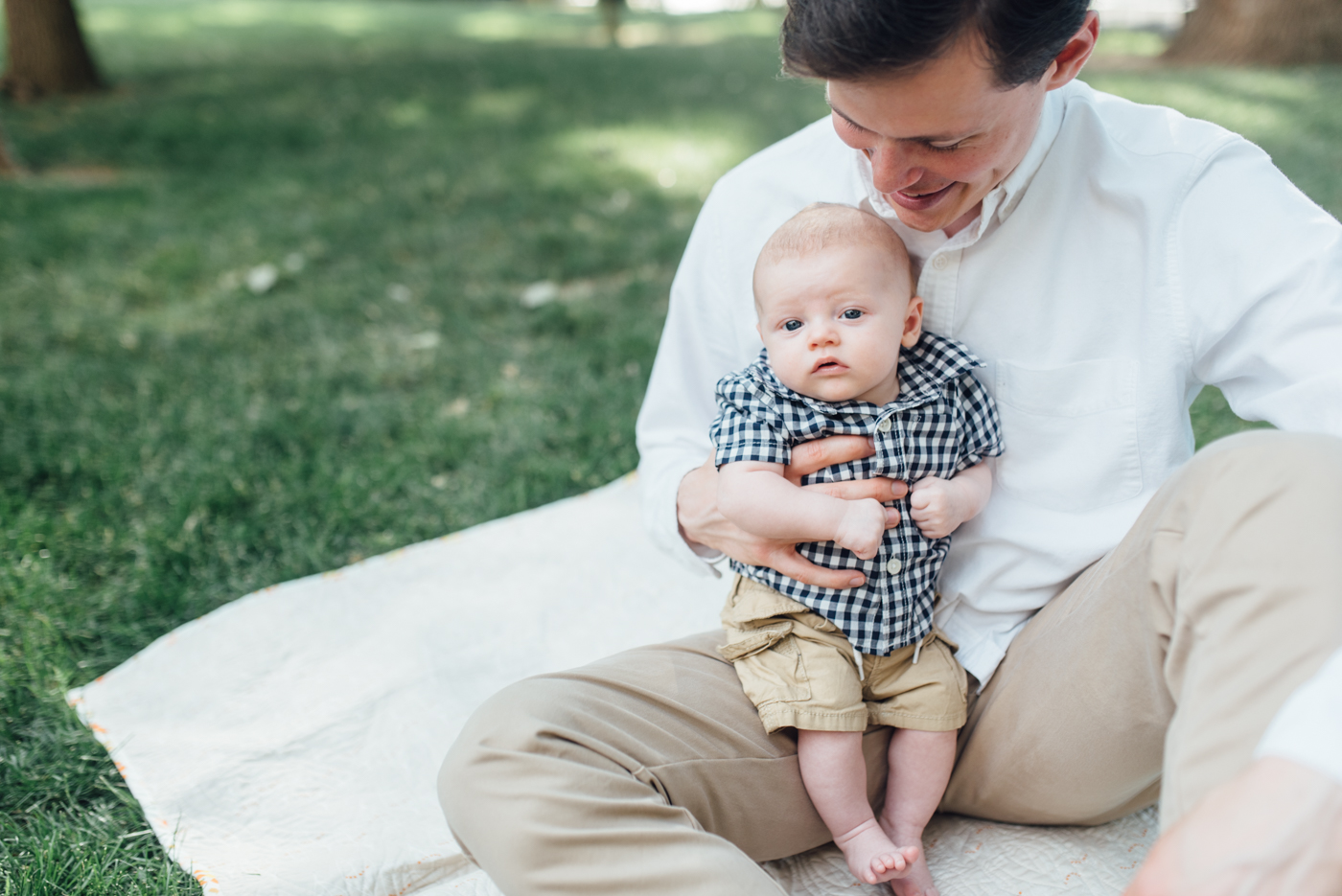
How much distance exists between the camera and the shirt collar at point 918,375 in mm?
1547

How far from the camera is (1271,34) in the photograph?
23.7ft

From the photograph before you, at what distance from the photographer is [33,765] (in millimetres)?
1901

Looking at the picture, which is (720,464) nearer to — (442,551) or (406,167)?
(442,551)

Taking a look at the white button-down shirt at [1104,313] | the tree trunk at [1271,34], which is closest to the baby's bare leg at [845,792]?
the white button-down shirt at [1104,313]

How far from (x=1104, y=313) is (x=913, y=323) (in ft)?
0.92

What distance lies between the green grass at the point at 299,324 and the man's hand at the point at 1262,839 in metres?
1.54

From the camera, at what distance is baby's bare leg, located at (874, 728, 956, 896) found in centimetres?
157

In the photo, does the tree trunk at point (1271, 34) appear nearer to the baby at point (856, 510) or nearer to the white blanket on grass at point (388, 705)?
the white blanket on grass at point (388, 705)

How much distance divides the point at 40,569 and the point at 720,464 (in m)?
1.79

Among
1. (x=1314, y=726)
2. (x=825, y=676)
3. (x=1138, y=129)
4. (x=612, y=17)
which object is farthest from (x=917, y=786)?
(x=612, y=17)

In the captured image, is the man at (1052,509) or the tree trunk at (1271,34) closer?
the man at (1052,509)

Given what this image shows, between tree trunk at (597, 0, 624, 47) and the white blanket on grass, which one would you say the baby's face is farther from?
tree trunk at (597, 0, 624, 47)

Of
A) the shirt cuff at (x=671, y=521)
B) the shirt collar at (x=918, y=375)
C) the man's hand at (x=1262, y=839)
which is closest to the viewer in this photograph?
the man's hand at (x=1262, y=839)

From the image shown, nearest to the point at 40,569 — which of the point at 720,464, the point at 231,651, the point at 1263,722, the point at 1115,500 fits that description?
the point at 231,651
